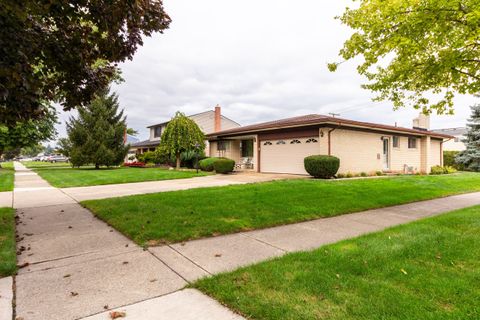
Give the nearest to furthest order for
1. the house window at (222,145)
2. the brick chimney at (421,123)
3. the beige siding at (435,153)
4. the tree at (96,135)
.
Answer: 1. the beige siding at (435,153)
2. the house window at (222,145)
3. the brick chimney at (421,123)
4. the tree at (96,135)

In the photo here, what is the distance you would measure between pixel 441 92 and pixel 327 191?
557 cm

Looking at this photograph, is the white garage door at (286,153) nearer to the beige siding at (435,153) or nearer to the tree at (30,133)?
the beige siding at (435,153)

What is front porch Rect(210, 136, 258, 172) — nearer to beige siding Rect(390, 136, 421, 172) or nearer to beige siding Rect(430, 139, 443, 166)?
beige siding Rect(390, 136, 421, 172)

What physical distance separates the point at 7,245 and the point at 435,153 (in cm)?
2719

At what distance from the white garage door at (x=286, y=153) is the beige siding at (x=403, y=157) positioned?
22.6 feet

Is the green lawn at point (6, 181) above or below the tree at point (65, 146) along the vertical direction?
below

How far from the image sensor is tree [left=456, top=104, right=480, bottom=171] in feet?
80.7

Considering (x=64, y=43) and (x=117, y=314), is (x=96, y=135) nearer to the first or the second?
(x=64, y=43)

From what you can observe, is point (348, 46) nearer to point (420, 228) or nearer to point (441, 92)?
point (441, 92)

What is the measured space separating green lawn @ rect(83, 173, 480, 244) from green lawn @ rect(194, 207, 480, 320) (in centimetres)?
196

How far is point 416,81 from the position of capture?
372 inches

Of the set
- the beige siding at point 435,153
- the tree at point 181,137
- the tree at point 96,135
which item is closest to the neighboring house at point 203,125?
the tree at point 96,135

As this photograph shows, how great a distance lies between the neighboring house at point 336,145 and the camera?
15.7 m

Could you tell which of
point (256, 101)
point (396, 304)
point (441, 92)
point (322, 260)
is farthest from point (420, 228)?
point (256, 101)
